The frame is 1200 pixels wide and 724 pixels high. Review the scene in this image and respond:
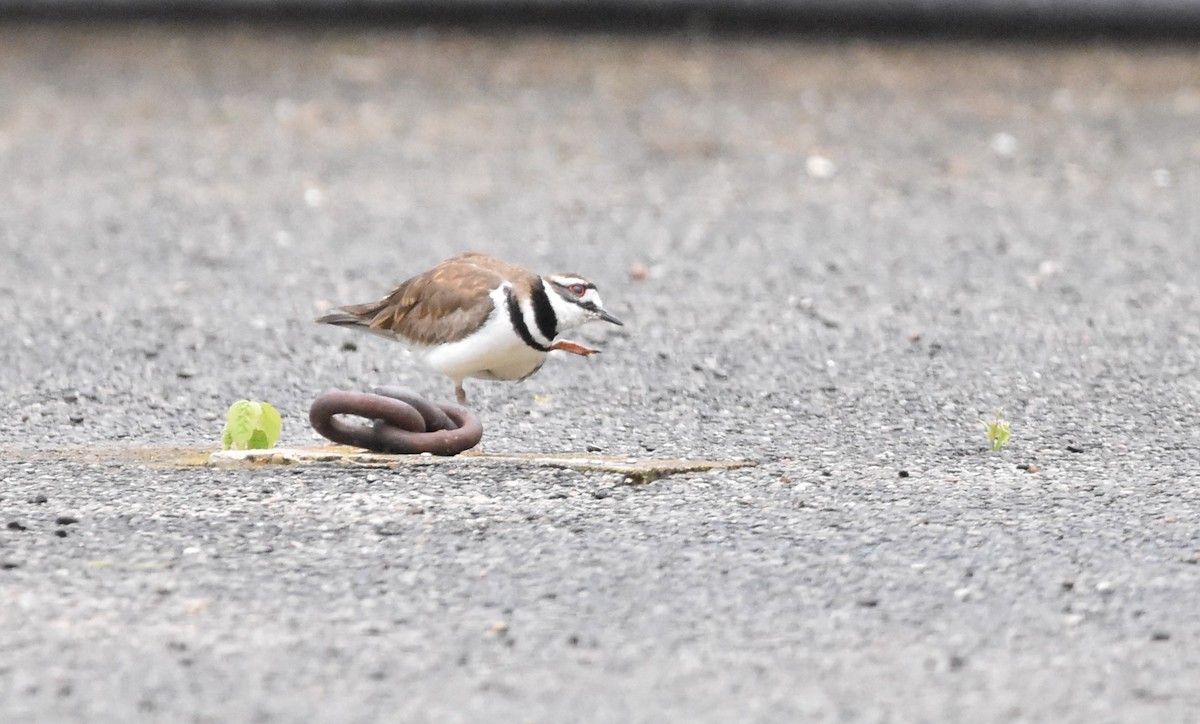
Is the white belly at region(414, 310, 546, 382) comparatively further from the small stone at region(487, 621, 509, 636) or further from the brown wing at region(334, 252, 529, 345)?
the small stone at region(487, 621, 509, 636)

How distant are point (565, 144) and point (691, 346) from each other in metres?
4.34

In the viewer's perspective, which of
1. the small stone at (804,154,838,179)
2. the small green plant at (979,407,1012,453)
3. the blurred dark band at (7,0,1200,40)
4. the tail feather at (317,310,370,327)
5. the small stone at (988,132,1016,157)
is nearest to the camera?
the small green plant at (979,407,1012,453)

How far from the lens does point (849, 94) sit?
12.9 m

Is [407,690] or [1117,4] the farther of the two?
[1117,4]

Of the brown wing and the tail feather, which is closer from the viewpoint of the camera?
the brown wing

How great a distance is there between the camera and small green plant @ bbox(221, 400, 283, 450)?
580 cm

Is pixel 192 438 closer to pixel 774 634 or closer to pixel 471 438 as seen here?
pixel 471 438

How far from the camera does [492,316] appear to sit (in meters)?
6.22

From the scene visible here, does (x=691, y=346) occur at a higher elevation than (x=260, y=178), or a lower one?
lower

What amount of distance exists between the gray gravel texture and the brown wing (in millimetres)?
523

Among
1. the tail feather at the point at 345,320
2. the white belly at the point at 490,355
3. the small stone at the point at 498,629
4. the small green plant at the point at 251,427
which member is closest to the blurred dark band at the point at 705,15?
the tail feather at the point at 345,320

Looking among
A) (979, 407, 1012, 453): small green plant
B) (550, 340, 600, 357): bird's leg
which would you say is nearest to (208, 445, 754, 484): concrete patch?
(550, 340, 600, 357): bird's leg

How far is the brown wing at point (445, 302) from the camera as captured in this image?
247 inches

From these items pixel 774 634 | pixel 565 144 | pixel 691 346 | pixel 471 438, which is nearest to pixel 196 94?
pixel 565 144
